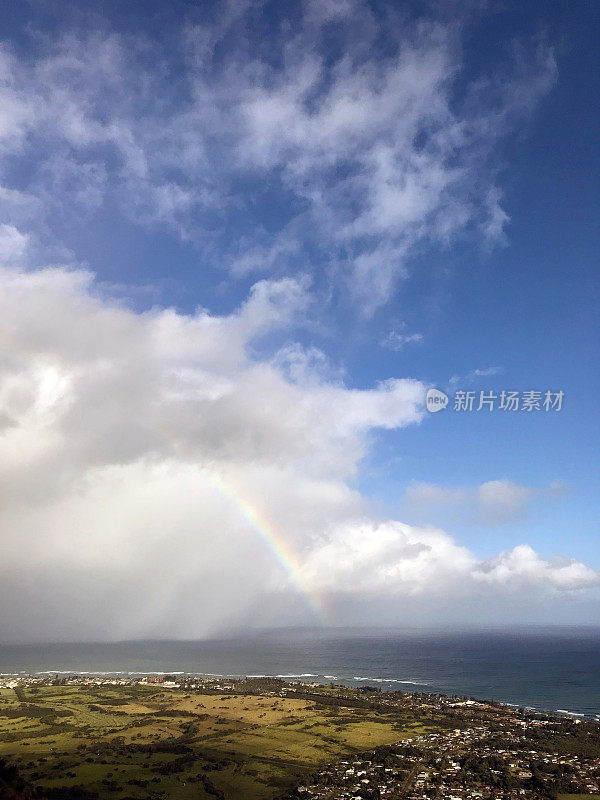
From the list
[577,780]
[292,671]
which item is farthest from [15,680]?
[577,780]

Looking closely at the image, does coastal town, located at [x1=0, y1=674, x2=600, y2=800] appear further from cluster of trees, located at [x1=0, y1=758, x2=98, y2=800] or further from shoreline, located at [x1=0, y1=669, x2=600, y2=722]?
cluster of trees, located at [x1=0, y1=758, x2=98, y2=800]

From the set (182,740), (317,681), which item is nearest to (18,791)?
(182,740)

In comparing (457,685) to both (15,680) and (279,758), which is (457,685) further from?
(15,680)

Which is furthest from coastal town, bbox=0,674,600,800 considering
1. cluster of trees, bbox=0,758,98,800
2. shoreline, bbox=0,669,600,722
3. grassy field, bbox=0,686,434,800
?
cluster of trees, bbox=0,758,98,800

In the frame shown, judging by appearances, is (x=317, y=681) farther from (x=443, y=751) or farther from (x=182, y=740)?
(x=443, y=751)

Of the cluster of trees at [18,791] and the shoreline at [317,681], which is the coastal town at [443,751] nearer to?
the shoreline at [317,681]

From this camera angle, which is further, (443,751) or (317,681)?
(317,681)
